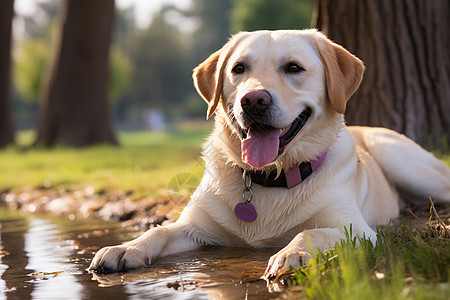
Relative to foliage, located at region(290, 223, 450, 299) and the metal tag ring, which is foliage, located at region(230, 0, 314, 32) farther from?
foliage, located at region(290, 223, 450, 299)

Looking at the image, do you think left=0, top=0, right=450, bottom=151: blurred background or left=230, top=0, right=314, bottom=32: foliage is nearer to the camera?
left=0, top=0, right=450, bottom=151: blurred background

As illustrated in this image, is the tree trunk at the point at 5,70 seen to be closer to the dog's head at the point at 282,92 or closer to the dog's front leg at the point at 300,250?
the dog's head at the point at 282,92

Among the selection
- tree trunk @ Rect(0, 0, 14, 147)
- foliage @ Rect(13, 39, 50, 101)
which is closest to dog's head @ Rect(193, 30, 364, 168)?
tree trunk @ Rect(0, 0, 14, 147)

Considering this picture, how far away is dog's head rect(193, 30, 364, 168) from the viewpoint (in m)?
3.52

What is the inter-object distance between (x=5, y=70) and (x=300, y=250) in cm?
1613

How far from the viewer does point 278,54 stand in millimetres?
3770

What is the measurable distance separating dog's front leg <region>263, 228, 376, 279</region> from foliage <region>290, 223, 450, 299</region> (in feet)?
0.24

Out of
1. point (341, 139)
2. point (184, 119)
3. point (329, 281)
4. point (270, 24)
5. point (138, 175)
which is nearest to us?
point (329, 281)

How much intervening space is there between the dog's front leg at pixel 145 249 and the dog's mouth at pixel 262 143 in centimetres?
72

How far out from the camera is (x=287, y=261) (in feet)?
9.68

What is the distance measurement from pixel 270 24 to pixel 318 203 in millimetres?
41655

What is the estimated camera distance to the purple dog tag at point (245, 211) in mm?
3830

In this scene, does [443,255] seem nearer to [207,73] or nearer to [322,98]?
[322,98]

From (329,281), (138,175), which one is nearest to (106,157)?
(138,175)
